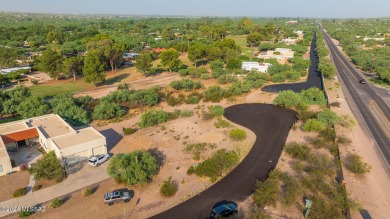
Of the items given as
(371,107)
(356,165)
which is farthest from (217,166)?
(371,107)

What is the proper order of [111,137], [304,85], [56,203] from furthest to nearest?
1. [304,85]
2. [111,137]
3. [56,203]

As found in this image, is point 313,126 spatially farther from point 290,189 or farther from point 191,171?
point 191,171

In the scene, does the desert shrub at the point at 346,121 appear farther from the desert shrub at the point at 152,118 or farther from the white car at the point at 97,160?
the white car at the point at 97,160

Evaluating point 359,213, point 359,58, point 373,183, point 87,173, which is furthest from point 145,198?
point 359,58

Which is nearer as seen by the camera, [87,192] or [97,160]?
[87,192]

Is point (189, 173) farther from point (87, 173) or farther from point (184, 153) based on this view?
point (87, 173)

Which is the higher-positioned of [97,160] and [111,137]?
[97,160]

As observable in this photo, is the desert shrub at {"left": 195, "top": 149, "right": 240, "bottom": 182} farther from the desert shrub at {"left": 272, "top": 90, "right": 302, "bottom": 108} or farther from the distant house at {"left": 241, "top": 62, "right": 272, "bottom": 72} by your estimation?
the distant house at {"left": 241, "top": 62, "right": 272, "bottom": 72}

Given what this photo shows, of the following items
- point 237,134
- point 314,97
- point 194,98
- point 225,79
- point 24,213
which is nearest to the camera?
point 24,213
